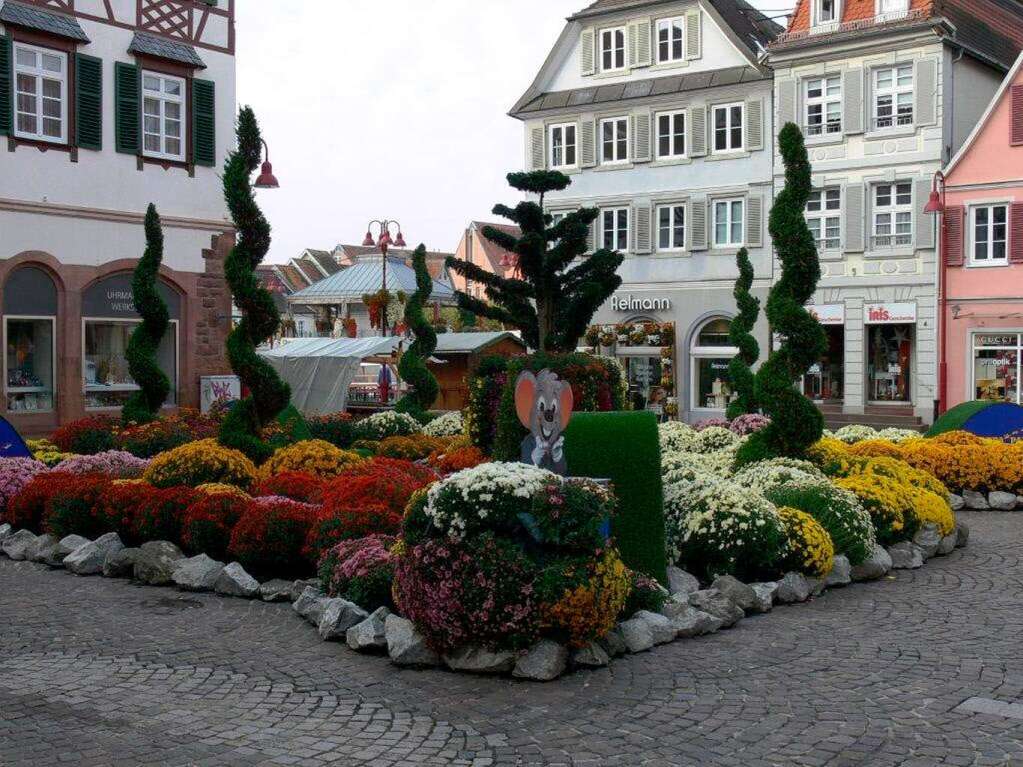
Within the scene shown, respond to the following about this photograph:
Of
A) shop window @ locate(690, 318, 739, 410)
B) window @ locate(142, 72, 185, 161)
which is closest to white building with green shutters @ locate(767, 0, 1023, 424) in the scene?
shop window @ locate(690, 318, 739, 410)

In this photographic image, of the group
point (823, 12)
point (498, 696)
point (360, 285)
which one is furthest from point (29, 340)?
point (360, 285)

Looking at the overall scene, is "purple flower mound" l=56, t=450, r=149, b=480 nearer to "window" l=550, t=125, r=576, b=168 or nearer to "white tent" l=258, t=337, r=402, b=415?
"white tent" l=258, t=337, r=402, b=415

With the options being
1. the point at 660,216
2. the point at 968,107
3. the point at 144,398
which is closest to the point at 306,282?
the point at 660,216

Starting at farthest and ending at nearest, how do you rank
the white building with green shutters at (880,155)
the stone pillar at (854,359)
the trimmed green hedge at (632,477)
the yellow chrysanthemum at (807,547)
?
the stone pillar at (854,359), the white building with green shutters at (880,155), the yellow chrysanthemum at (807,547), the trimmed green hedge at (632,477)

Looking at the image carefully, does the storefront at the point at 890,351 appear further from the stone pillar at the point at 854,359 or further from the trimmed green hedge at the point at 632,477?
the trimmed green hedge at the point at 632,477

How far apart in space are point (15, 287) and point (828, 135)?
2310cm

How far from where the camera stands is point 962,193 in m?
33.3

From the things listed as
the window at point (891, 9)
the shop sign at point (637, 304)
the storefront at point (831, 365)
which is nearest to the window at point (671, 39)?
the window at point (891, 9)

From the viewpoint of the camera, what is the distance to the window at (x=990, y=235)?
32.8 metres

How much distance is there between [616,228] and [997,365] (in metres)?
13.1

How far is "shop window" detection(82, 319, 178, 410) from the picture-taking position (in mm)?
25234

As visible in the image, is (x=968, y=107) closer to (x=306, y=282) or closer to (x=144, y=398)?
(x=144, y=398)

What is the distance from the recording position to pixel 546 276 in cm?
2584

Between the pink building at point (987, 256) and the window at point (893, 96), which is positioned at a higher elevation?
the window at point (893, 96)
